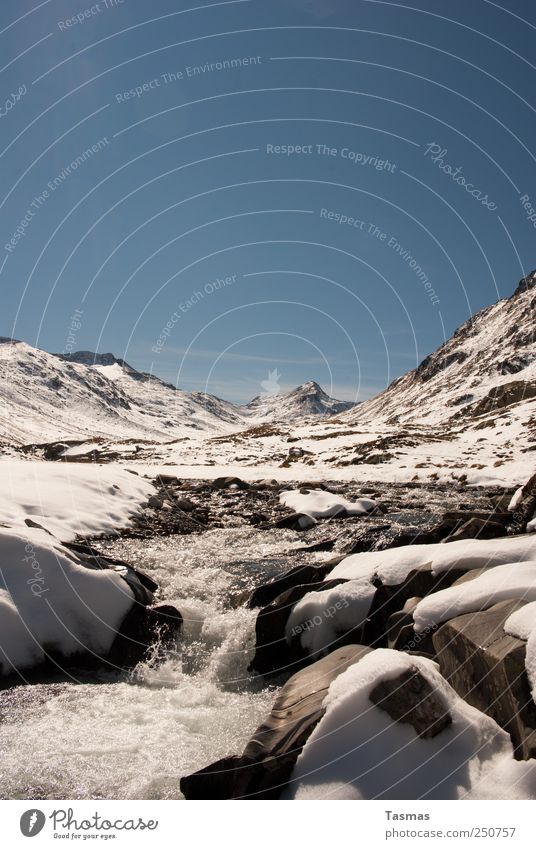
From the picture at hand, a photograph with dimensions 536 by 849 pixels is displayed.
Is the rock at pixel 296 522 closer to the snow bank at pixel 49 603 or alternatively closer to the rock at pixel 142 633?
the rock at pixel 142 633

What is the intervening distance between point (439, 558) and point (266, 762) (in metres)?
6.39

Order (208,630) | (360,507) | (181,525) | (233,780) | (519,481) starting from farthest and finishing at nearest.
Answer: (519,481) < (360,507) < (181,525) < (208,630) < (233,780)

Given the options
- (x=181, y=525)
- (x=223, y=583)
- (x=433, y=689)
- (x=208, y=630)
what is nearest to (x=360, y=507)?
(x=181, y=525)

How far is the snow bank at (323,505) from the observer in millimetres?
28469

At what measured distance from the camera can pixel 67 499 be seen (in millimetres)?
23781

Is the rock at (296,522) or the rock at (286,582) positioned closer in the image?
the rock at (286,582)

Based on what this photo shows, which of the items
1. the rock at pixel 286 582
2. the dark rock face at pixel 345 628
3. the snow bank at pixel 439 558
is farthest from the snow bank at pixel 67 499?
the snow bank at pixel 439 558

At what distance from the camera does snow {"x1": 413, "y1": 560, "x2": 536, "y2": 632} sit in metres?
8.55

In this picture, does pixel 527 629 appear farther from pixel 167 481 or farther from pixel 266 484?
pixel 167 481

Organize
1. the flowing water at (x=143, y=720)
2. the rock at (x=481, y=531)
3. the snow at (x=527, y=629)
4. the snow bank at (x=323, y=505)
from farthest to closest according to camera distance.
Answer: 1. the snow bank at (x=323, y=505)
2. the rock at (x=481, y=531)
3. the flowing water at (x=143, y=720)
4. the snow at (x=527, y=629)

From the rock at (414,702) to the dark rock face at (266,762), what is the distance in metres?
0.99

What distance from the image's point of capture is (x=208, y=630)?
1317cm
